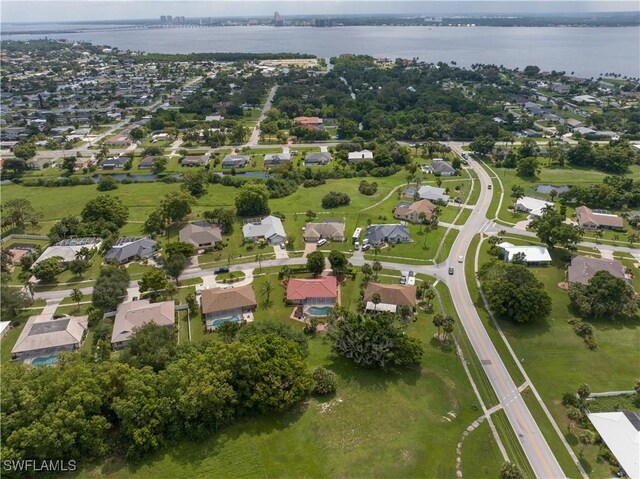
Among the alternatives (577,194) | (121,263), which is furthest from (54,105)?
(577,194)

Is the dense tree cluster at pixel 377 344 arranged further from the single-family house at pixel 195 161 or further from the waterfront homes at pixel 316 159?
the single-family house at pixel 195 161

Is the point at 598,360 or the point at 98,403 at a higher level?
the point at 98,403

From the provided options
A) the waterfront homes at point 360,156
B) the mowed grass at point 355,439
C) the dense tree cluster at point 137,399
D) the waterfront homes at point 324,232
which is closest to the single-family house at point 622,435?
the mowed grass at point 355,439

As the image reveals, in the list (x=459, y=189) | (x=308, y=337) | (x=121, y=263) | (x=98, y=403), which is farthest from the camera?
(x=459, y=189)

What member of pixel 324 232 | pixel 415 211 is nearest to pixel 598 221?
pixel 415 211

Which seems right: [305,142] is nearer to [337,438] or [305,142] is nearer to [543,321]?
[543,321]
